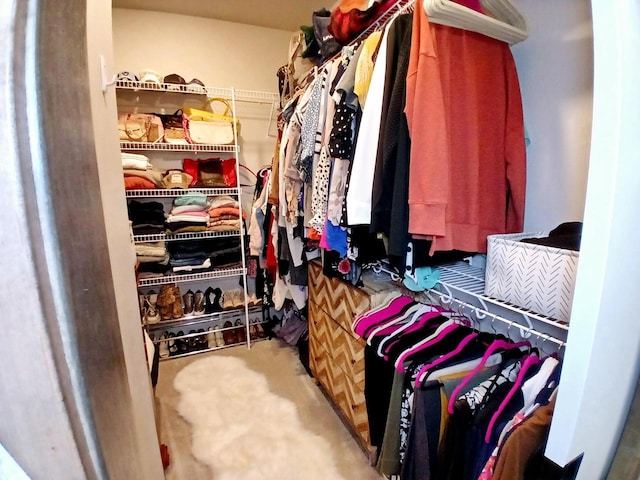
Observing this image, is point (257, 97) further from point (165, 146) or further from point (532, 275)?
point (532, 275)

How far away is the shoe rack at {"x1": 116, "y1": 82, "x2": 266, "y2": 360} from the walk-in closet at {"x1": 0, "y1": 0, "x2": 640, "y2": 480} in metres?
0.02

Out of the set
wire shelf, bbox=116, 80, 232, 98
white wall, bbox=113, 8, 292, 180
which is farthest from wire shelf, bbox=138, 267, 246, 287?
wire shelf, bbox=116, 80, 232, 98

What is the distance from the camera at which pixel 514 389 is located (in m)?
0.84

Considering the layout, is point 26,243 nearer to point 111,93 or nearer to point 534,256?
point 111,93

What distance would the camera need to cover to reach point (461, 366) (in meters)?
1.02

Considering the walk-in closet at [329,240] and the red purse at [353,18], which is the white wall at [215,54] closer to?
the walk-in closet at [329,240]

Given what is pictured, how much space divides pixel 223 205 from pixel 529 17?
6.65 ft

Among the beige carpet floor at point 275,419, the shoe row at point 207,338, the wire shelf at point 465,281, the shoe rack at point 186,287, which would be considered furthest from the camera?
the shoe row at point 207,338

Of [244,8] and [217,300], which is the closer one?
[244,8]

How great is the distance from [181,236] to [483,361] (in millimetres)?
2046

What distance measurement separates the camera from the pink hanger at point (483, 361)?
3.02ft

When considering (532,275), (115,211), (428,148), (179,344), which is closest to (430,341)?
(532,275)

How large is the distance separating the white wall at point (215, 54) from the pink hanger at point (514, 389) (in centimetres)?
237

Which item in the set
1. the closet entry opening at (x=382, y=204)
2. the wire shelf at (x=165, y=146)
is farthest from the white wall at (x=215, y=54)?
the wire shelf at (x=165, y=146)
